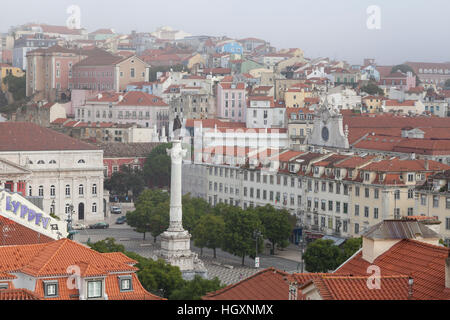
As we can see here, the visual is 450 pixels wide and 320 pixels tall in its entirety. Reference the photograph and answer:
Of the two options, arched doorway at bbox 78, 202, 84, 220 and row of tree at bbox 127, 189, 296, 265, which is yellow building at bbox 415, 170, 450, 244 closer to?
row of tree at bbox 127, 189, 296, 265

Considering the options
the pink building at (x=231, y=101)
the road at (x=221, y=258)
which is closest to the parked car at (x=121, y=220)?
the road at (x=221, y=258)

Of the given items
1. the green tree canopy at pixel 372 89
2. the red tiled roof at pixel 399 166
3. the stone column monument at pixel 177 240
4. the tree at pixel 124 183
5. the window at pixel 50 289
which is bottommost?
the tree at pixel 124 183

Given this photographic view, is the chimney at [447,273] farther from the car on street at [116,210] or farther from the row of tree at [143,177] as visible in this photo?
the row of tree at [143,177]

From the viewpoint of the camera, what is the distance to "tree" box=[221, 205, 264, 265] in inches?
2386

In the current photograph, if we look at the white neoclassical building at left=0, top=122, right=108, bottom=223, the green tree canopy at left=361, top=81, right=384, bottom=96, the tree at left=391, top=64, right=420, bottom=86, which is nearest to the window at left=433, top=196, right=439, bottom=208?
the white neoclassical building at left=0, top=122, right=108, bottom=223

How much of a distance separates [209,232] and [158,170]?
3208 cm

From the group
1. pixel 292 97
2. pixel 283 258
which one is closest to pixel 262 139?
pixel 292 97

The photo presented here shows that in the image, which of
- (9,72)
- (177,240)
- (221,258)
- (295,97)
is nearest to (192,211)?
(221,258)

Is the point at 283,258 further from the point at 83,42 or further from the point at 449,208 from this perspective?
the point at 83,42

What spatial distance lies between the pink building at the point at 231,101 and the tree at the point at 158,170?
25260 millimetres

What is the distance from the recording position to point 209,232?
62.8 metres

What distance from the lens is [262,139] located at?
3821 inches

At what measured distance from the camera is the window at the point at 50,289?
28422mm
